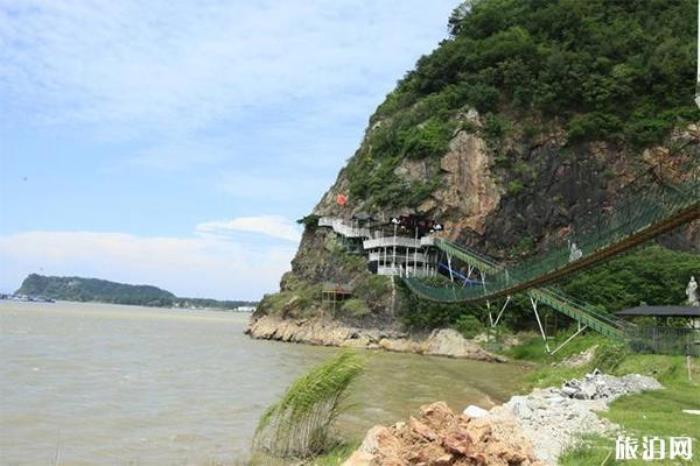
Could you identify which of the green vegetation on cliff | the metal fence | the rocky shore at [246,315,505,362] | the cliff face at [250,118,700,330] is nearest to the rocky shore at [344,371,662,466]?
the metal fence

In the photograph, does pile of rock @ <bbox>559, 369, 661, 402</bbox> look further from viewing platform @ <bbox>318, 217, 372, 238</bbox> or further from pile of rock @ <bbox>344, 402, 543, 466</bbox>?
viewing platform @ <bbox>318, 217, 372, 238</bbox>

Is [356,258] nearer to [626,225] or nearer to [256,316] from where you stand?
[256,316]

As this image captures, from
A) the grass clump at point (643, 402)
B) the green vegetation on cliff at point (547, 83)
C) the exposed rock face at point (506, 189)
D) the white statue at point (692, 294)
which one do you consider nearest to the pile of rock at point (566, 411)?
the grass clump at point (643, 402)

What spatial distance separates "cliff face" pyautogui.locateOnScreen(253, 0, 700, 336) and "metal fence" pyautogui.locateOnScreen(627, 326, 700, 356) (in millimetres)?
25231

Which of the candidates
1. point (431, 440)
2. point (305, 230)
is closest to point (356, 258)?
point (305, 230)

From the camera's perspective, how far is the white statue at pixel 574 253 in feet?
71.8

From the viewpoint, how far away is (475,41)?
2776 inches

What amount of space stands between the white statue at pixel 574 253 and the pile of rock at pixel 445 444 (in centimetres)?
1420

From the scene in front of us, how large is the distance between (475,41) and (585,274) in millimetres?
33690

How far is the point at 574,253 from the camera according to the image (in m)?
22.5

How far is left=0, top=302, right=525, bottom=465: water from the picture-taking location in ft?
47.2

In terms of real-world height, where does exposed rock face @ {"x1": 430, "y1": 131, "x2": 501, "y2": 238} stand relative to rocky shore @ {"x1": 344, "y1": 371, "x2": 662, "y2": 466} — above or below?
above

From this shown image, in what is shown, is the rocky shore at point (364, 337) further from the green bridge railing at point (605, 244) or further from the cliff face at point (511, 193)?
the green bridge railing at point (605, 244)

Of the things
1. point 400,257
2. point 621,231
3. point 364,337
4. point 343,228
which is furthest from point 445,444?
point 343,228
